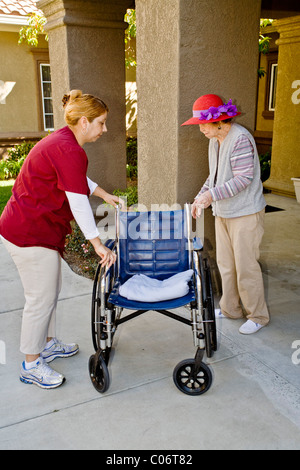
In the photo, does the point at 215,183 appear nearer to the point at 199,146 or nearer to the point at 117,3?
the point at 199,146

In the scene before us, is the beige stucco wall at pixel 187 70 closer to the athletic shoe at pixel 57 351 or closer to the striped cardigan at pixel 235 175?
the striped cardigan at pixel 235 175

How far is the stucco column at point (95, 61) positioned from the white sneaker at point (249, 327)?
11.5 feet

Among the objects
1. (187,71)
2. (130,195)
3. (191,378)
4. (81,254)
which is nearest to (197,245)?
(191,378)

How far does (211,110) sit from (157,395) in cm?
188

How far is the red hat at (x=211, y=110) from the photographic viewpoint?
3189 mm

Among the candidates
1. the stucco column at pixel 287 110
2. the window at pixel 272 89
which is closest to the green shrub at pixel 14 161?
the stucco column at pixel 287 110

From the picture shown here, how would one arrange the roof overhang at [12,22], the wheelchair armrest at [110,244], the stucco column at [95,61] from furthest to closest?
the roof overhang at [12,22], the stucco column at [95,61], the wheelchair armrest at [110,244]

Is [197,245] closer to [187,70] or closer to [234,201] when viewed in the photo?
[234,201]

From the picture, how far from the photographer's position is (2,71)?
35.8ft

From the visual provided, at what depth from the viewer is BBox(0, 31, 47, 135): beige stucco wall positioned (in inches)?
430

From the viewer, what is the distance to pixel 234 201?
3361 millimetres

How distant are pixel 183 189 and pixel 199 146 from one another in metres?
0.38

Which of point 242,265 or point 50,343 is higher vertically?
point 242,265

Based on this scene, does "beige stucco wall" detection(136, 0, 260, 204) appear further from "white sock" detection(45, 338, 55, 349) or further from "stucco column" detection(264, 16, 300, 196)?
"stucco column" detection(264, 16, 300, 196)
